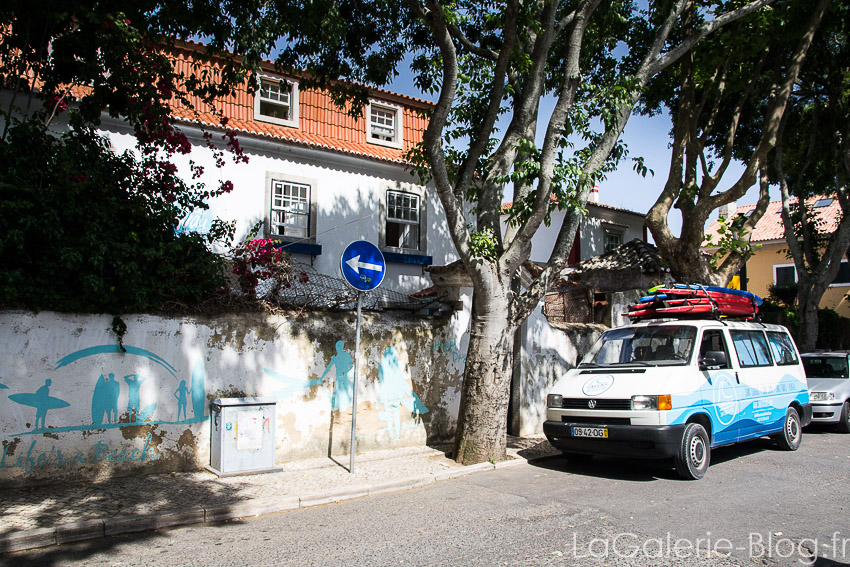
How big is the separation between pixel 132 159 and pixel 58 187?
4.14ft

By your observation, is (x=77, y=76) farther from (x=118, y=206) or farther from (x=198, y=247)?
(x=198, y=247)

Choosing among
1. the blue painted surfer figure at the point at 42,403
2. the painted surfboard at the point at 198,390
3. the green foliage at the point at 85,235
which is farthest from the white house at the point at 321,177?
the blue painted surfer figure at the point at 42,403

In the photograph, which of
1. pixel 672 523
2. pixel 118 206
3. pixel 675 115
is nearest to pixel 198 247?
pixel 118 206

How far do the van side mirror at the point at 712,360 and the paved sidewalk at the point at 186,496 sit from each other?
2.91 metres

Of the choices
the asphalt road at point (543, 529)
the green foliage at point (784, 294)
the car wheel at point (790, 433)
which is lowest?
the asphalt road at point (543, 529)

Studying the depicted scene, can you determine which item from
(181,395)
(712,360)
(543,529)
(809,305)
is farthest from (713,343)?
(809,305)

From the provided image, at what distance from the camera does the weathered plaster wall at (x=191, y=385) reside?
6.84 m

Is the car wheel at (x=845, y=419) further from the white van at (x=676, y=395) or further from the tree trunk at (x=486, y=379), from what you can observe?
the tree trunk at (x=486, y=379)

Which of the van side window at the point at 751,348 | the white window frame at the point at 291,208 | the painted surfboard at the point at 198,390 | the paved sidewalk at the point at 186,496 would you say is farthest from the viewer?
the white window frame at the point at 291,208

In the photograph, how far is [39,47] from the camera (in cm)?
833

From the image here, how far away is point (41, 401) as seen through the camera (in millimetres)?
6859

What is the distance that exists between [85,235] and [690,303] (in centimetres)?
828

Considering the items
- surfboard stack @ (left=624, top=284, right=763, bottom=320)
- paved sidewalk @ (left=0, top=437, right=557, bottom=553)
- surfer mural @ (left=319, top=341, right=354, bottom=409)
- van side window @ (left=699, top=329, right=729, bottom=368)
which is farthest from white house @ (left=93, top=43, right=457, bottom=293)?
van side window @ (left=699, top=329, right=729, bottom=368)

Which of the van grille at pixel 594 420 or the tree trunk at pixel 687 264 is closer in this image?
the van grille at pixel 594 420
